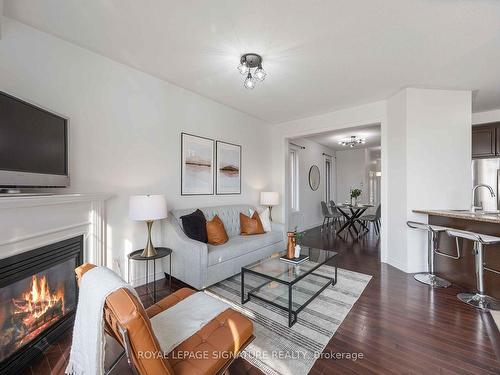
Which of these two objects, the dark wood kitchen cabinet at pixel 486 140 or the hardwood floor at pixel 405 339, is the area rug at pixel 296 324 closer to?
the hardwood floor at pixel 405 339

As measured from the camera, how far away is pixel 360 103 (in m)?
3.84

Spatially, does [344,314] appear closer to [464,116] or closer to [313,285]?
[313,285]

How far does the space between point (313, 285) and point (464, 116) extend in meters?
3.36

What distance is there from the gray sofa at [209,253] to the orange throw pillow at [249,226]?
0.12 meters

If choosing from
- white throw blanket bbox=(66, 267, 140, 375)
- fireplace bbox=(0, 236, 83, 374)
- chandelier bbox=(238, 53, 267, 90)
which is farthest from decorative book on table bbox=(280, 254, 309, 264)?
chandelier bbox=(238, 53, 267, 90)

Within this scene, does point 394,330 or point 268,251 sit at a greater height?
point 268,251

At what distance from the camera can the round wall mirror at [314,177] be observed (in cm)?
684

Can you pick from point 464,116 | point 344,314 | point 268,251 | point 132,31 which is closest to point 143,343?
point 344,314

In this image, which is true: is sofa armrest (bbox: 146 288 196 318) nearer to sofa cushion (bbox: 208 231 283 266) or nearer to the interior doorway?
sofa cushion (bbox: 208 231 283 266)

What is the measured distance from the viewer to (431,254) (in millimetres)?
2982

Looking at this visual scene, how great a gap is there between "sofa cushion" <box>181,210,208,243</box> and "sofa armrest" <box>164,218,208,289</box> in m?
0.08

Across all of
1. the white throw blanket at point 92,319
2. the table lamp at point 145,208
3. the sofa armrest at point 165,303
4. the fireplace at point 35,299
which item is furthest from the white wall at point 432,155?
the fireplace at point 35,299

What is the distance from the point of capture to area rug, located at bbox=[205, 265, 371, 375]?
161 cm

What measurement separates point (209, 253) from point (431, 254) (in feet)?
9.68
